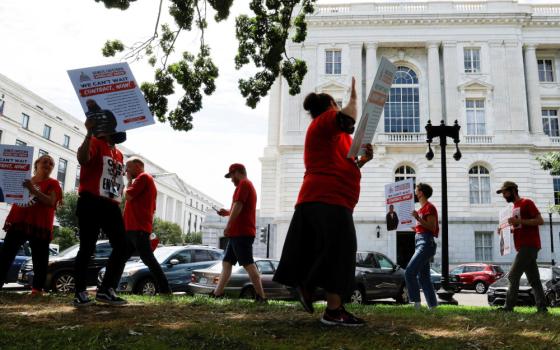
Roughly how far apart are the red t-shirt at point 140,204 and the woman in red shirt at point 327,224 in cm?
288

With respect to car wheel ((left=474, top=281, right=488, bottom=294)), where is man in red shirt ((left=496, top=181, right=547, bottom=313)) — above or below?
above

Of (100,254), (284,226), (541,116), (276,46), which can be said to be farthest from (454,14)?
(100,254)

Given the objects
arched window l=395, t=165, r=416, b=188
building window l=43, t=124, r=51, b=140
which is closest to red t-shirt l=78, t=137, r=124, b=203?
arched window l=395, t=165, r=416, b=188

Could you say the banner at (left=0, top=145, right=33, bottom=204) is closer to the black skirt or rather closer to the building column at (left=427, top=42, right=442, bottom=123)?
the black skirt

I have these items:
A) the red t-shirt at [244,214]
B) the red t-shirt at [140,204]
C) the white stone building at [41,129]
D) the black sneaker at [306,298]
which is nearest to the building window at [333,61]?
the white stone building at [41,129]

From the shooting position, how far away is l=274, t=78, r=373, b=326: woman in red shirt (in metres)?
3.62

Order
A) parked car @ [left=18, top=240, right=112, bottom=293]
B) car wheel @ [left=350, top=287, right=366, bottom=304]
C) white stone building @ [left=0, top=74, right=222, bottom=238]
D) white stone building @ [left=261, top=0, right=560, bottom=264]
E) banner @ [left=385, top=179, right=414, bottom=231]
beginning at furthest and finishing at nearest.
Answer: white stone building @ [left=0, top=74, right=222, bottom=238] < white stone building @ [left=261, top=0, right=560, bottom=264] < car wheel @ [left=350, top=287, right=366, bottom=304] < parked car @ [left=18, top=240, right=112, bottom=293] < banner @ [left=385, top=179, right=414, bottom=231]

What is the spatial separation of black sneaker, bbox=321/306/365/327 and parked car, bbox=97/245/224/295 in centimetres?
709

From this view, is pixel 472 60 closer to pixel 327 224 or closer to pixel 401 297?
pixel 401 297

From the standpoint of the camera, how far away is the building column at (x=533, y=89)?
1308 inches

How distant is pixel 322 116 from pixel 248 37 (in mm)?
7039

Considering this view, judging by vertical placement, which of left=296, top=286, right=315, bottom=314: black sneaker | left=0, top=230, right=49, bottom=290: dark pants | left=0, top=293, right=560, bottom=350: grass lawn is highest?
left=0, top=230, right=49, bottom=290: dark pants

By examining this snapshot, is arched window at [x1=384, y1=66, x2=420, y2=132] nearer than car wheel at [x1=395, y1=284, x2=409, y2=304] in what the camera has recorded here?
No

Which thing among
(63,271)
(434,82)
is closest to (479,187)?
(434,82)
